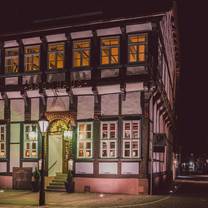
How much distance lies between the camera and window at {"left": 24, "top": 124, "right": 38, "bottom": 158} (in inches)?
1104

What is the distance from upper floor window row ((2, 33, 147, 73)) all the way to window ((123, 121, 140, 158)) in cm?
322

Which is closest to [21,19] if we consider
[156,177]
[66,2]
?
[66,2]

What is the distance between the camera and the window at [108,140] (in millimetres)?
26120

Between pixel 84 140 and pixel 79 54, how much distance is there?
15.1 ft

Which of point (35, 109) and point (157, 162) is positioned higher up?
point (35, 109)

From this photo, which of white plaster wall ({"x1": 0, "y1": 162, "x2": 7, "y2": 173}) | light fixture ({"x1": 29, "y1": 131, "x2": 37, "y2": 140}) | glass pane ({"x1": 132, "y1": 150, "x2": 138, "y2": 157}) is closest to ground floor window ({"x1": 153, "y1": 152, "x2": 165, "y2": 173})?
glass pane ({"x1": 132, "y1": 150, "x2": 138, "y2": 157})

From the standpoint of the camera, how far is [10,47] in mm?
28641

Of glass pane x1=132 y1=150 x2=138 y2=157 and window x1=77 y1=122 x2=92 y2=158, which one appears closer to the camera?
glass pane x1=132 y1=150 x2=138 y2=157

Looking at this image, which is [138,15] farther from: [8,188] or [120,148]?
[8,188]

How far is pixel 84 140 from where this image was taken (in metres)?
26.8

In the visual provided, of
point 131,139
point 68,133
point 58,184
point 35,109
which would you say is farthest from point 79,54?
point 58,184

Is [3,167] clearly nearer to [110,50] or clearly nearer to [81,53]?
[81,53]

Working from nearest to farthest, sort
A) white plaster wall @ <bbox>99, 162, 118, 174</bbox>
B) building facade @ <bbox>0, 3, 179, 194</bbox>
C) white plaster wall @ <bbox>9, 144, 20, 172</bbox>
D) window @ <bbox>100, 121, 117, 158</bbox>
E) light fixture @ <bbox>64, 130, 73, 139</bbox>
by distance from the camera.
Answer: building facade @ <bbox>0, 3, 179, 194</bbox>
white plaster wall @ <bbox>99, 162, 118, 174</bbox>
window @ <bbox>100, 121, 117, 158</bbox>
light fixture @ <bbox>64, 130, 73, 139</bbox>
white plaster wall @ <bbox>9, 144, 20, 172</bbox>

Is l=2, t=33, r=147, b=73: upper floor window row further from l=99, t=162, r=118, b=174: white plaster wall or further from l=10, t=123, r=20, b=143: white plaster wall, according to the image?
l=99, t=162, r=118, b=174: white plaster wall
